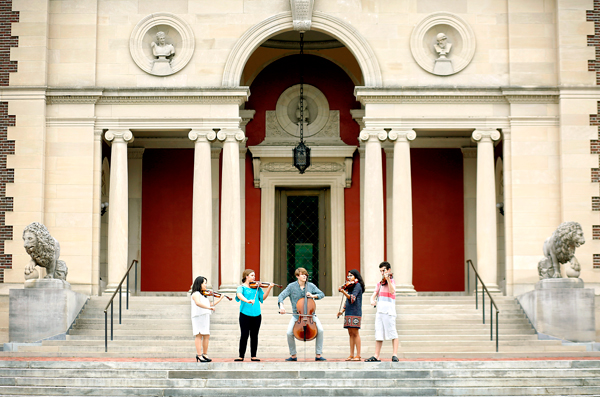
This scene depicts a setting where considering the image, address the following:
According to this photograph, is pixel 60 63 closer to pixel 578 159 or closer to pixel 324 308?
pixel 324 308

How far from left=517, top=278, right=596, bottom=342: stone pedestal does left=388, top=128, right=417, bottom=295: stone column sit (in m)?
3.16

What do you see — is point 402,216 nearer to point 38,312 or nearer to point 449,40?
point 449,40

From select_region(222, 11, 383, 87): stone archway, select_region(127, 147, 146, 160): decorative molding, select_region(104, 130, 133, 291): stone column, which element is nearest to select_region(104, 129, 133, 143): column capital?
select_region(104, 130, 133, 291): stone column

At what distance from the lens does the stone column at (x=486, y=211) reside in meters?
20.9

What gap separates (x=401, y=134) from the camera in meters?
21.2

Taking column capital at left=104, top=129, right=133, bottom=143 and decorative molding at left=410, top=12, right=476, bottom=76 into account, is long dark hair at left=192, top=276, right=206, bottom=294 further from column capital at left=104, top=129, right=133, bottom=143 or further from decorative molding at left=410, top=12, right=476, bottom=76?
decorative molding at left=410, top=12, right=476, bottom=76

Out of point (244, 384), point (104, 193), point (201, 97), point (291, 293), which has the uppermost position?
point (201, 97)

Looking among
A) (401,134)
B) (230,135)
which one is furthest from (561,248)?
(230,135)

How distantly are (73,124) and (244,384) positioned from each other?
10.1m

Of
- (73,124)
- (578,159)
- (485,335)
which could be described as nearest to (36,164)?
(73,124)

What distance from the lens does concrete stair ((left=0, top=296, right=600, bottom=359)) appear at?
57.0ft

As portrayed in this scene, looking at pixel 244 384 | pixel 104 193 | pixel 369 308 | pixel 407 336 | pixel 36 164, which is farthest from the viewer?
pixel 104 193

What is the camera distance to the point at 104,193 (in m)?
23.6

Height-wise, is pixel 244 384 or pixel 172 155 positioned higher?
pixel 172 155
